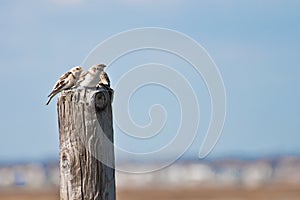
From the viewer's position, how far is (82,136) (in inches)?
349

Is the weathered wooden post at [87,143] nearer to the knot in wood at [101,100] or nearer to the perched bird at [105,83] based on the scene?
the knot in wood at [101,100]

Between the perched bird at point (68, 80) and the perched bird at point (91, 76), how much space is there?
0.35 feet

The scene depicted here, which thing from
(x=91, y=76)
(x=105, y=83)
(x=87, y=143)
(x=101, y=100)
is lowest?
(x=87, y=143)

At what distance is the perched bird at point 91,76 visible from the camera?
370 inches

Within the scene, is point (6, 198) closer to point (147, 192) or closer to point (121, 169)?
point (147, 192)

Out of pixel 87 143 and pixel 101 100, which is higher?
pixel 101 100

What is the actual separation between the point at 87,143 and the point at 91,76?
824 mm

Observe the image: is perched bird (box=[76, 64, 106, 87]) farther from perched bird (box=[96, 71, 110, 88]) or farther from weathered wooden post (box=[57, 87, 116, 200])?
weathered wooden post (box=[57, 87, 116, 200])

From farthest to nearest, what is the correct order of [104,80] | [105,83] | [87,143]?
[104,80] < [105,83] < [87,143]

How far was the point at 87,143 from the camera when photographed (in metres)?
8.88

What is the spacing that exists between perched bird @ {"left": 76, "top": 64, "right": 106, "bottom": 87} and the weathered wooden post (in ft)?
1.59

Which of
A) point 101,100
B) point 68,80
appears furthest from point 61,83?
point 101,100

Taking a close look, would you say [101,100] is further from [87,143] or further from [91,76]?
[91,76]

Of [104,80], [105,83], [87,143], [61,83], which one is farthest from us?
[61,83]
